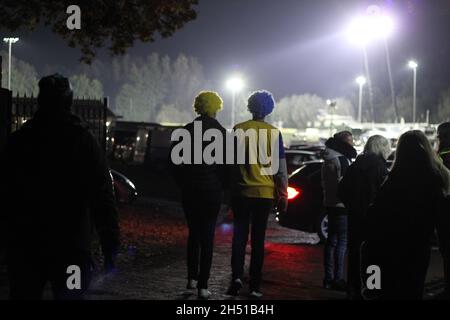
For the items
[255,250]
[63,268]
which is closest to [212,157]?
[255,250]

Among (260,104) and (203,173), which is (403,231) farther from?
(260,104)

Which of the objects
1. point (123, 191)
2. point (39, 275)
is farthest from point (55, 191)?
point (123, 191)

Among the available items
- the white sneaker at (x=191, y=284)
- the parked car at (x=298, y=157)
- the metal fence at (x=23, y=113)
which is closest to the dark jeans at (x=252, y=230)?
the white sneaker at (x=191, y=284)

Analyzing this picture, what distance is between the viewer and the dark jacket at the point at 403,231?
4957mm

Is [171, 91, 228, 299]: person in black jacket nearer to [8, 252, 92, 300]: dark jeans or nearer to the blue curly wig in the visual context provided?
the blue curly wig

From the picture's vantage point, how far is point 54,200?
4.26 metres

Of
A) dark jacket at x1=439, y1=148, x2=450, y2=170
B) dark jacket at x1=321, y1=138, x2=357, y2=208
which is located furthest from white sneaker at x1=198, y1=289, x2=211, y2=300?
dark jacket at x1=439, y1=148, x2=450, y2=170

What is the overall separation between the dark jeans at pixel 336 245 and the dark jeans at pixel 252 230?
1142mm

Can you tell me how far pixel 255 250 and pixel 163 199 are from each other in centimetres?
1439

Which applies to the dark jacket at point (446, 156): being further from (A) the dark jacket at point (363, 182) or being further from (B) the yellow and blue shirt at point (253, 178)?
(B) the yellow and blue shirt at point (253, 178)

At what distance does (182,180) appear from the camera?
25.8 ft

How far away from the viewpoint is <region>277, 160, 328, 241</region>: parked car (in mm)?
13211

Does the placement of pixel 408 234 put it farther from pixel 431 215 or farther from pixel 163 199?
pixel 163 199

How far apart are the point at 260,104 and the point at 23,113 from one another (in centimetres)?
628
